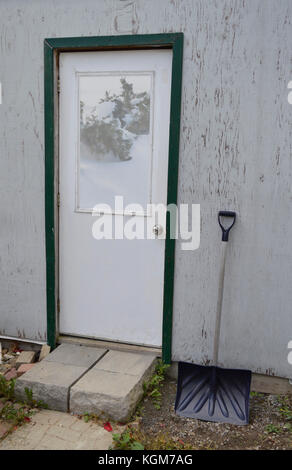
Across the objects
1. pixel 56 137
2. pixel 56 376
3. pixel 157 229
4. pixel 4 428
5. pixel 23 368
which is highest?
pixel 56 137

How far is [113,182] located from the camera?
149 inches

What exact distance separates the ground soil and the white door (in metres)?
0.68

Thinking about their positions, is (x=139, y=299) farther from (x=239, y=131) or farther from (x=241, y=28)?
(x=241, y=28)

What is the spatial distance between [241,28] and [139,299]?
2.14m

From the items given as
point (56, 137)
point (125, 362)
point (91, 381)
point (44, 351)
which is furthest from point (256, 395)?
point (56, 137)

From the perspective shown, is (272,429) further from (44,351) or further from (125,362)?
(44,351)

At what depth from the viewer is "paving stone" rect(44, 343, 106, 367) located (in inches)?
145

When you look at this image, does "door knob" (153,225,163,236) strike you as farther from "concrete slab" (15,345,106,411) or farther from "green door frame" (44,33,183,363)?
"concrete slab" (15,345,106,411)

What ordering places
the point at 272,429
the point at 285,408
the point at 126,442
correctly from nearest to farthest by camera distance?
the point at 126,442, the point at 272,429, the point at 285,408

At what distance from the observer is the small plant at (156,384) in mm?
3506

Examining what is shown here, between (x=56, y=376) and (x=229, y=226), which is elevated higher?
(x=229, y=226)

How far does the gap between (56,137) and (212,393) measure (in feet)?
7.53

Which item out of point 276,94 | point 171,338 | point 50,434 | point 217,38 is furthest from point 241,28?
point 50,434

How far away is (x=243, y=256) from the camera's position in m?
3.51
